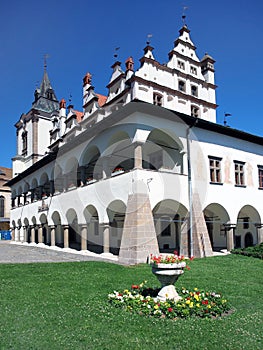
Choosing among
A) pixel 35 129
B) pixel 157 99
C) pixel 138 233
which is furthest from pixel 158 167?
pixel 35 129

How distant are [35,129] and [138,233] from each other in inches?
1099

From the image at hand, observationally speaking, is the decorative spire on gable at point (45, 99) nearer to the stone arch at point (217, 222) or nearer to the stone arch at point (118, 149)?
the stone arch at point (118, 149)

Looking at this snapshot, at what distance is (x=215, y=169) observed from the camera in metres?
19.5

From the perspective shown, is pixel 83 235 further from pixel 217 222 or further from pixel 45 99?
pixel 45 99

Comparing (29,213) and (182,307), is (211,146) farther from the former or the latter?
(29,213)

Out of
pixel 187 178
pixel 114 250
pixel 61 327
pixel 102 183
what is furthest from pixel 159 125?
pixel 61 327

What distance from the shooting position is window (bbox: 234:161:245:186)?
21.0m

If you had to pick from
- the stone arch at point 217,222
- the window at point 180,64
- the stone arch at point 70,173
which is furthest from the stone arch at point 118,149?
the window at point 180,64

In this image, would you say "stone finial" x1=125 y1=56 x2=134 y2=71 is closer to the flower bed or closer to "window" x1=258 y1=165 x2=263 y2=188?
"window" x1=258 y1=165 x2=263 y2=188

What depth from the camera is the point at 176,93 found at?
20812 mm

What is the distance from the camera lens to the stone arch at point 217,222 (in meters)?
20.1

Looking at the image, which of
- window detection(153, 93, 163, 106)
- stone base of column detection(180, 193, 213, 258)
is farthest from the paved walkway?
window detection(153, 93, 163, 106)

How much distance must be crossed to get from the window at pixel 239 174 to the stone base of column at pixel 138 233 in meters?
8.38

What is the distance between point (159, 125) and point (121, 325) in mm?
12211
